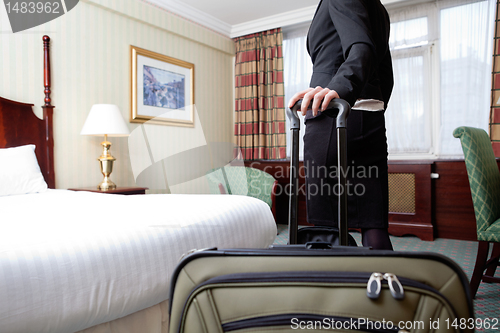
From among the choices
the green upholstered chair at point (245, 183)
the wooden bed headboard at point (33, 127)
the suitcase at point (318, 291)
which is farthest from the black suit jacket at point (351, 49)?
the green upholstered chair at point (245, 183)

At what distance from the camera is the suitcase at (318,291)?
1.77ft

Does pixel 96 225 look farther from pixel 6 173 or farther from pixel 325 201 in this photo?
pixel 6 173

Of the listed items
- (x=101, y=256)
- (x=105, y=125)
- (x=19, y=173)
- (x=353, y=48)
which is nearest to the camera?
(x=353, y=48)

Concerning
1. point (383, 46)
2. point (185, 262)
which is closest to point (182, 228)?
point (185, 262)

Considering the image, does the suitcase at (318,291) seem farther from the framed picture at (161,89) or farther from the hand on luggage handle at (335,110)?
the framed picture at (161,89)

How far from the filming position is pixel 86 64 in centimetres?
329

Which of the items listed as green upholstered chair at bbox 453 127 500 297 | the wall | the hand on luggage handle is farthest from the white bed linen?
the wall

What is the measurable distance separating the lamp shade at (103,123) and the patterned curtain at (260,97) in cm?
218

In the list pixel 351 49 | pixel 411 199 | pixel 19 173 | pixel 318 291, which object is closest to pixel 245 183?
pixel 411 199

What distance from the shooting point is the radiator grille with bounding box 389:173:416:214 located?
361 centimetres

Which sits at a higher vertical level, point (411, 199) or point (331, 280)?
point (331, 280)

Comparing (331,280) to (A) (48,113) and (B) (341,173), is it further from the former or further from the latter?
(A) (48,113)

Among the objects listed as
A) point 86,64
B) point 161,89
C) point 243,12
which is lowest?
point 161,89

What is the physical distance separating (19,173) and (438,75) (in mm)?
4159
